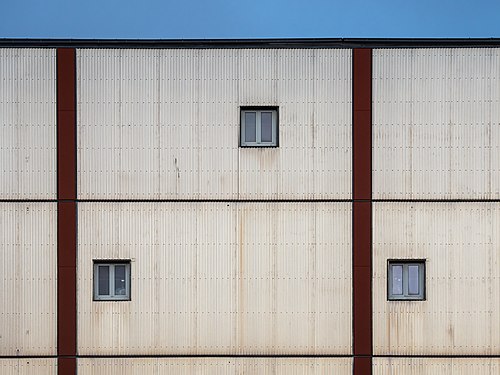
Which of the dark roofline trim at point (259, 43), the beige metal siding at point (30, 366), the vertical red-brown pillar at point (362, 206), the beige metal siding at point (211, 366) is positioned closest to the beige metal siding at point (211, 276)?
the vertical red-brown pillar at point (362, 206)

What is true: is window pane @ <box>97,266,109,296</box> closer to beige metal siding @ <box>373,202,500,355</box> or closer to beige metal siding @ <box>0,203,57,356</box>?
beige metal siding @ <box>0,203,57,356</box>

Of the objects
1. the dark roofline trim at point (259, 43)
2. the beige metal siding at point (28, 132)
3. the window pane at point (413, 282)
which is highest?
the dark roofline trim at point (259, 43)

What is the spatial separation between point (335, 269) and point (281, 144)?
111 inches

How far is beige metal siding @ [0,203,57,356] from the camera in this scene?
9.81m

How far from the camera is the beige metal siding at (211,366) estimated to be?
9.92 metres

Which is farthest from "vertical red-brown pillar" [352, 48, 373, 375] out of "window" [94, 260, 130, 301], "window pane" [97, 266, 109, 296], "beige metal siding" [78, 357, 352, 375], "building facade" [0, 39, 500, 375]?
"window pane" [97, 266, 109, 296]

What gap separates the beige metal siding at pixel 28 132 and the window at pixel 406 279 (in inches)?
284

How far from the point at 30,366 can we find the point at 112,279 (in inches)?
97.4

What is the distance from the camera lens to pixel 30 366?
390 inches

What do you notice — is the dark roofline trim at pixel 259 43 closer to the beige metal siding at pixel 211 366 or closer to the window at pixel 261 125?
the window at pixel 261 125

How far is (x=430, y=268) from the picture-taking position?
9.85m

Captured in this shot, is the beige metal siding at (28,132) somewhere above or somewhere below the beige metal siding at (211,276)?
above

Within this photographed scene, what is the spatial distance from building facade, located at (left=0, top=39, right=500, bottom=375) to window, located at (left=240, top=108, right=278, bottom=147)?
0.09m

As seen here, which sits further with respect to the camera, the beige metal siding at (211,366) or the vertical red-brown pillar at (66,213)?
the beige metal siding at (211,366)
